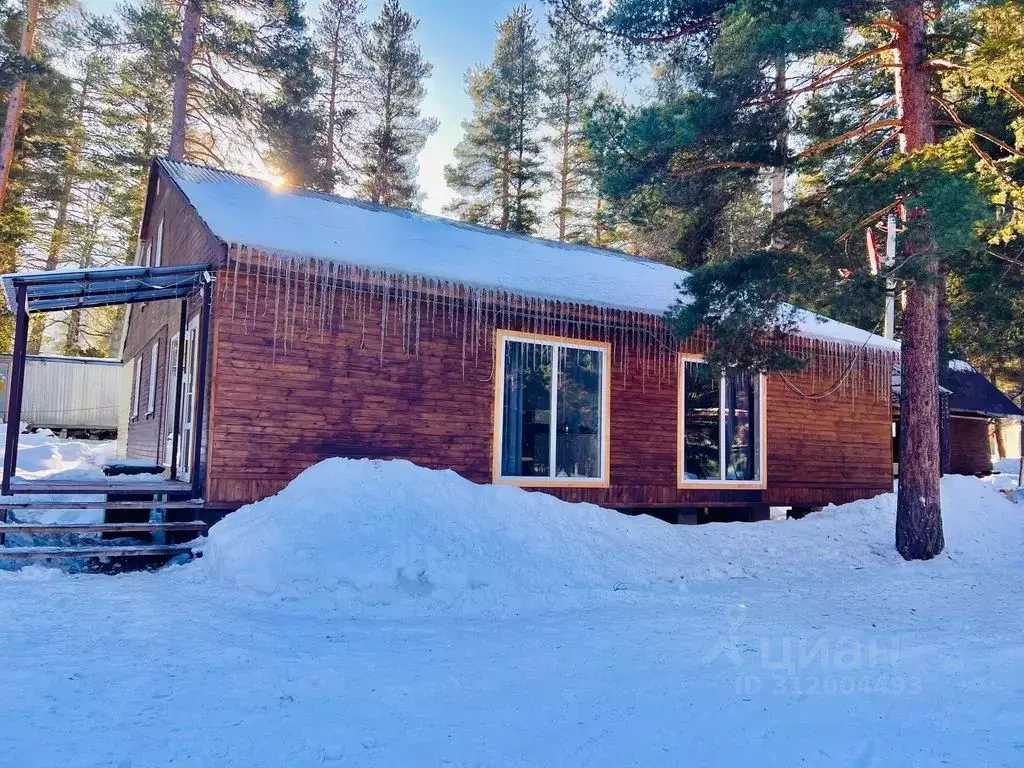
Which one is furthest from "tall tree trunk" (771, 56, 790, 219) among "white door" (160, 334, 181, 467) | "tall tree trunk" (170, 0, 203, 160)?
"tall tree trunk" (170, 0, 203, 160)

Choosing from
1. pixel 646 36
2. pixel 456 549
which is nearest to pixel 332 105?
pixel 646 36

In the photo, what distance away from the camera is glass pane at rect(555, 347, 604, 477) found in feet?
30.4

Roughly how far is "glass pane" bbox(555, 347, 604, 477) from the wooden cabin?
0.02 m

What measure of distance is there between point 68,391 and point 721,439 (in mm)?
20273

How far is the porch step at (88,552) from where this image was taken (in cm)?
610

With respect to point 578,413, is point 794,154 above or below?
above

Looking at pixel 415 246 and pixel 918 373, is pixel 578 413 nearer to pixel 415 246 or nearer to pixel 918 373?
pixel 415 246

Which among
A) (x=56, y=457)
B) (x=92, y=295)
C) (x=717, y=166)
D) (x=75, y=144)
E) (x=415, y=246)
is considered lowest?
(x=56, y=457)

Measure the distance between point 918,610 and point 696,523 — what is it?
4697mm

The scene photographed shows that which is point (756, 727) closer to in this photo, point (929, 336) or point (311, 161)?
point (929, 336)

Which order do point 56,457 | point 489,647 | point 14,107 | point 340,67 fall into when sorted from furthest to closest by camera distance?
1. point 340,67
2. point 14,107
3. point 56,457
4. point 489,647

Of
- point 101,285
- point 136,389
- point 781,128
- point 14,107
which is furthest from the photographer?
point 14,107

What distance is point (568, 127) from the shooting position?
91.1ft

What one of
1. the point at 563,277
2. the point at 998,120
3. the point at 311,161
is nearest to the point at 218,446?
the point at 563,277
